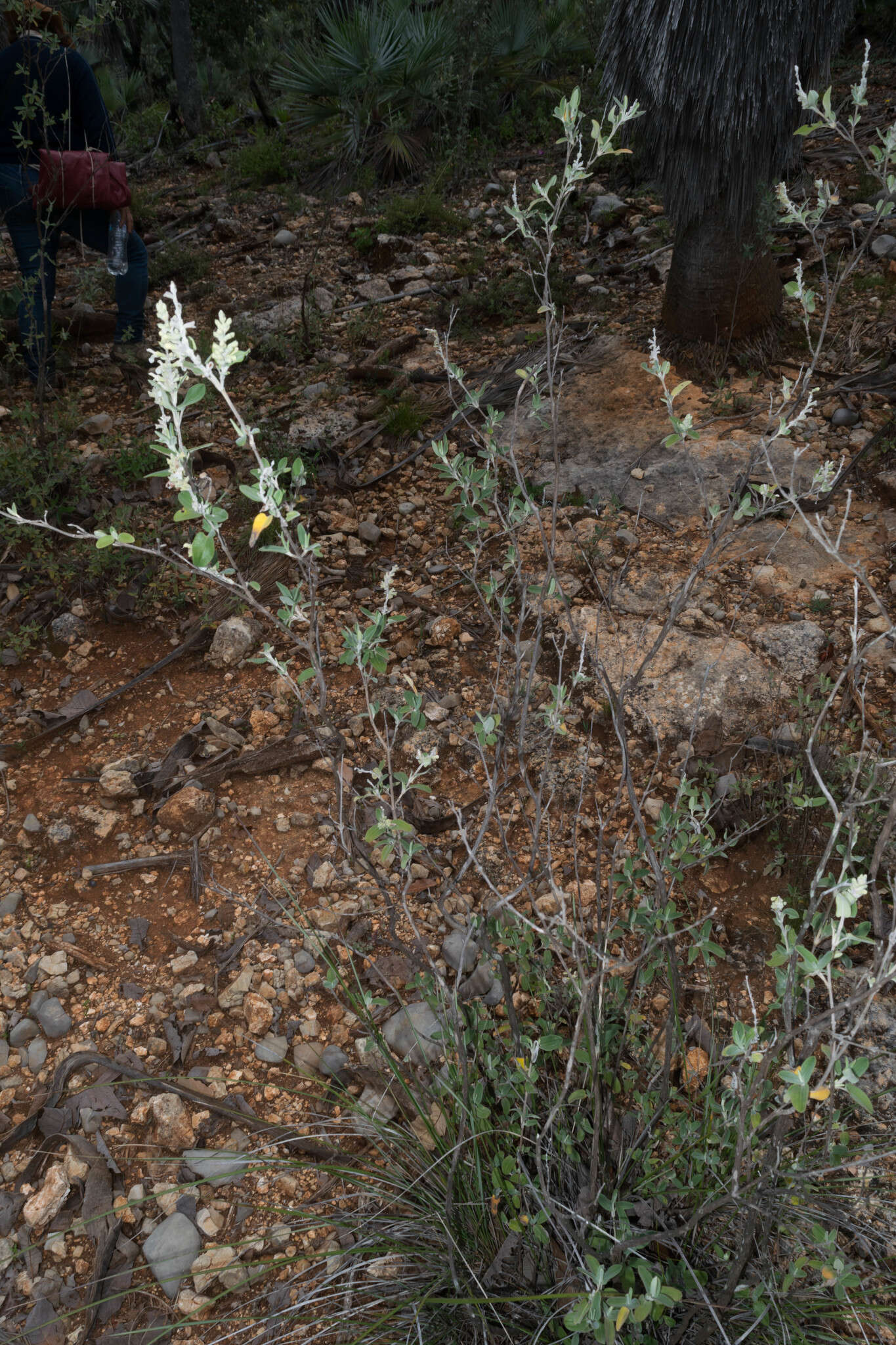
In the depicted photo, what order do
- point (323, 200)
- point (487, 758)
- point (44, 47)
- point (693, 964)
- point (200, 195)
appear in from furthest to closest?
point (200, 195) < point (323, 200) < point (44, 47) < point (487, 758) < point (693, 964)

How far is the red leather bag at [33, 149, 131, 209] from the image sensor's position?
4.05 m

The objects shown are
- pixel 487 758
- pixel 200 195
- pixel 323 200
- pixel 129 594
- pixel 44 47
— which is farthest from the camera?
pixel 200 195

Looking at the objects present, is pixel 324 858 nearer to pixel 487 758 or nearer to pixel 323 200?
pixel 487 758


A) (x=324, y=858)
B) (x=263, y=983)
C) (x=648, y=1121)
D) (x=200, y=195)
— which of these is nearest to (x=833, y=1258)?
(x=648, y=1121)

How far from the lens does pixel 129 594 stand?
322cm

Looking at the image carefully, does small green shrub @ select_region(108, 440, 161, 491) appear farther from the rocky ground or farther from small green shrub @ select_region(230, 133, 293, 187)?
small green shrub @ select_region(230, 133, 293, 187)

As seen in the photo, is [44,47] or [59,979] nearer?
[59,979]

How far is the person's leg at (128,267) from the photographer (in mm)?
4555

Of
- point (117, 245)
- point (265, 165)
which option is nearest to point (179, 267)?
point (117, 245)

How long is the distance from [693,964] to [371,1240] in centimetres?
96

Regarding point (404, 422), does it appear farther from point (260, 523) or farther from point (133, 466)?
point (260, 523)

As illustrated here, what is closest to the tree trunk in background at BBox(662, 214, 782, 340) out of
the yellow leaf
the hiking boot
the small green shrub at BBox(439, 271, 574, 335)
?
the small green shrub at BBox(439, 271, 574, 335)

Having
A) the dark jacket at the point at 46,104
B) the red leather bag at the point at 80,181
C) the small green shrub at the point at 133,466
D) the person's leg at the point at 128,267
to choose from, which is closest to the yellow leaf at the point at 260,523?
the small green shrub at the point at 133,466

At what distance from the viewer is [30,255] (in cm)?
430
